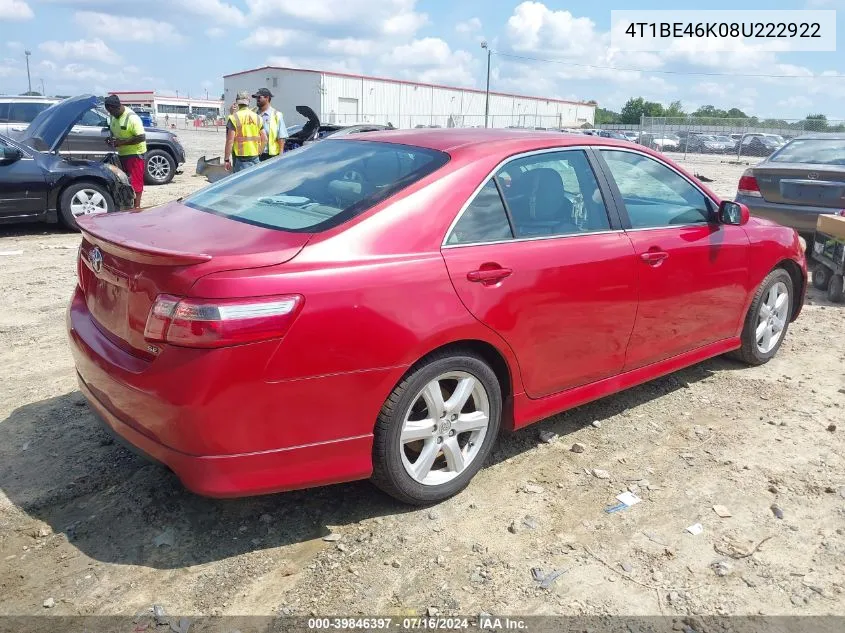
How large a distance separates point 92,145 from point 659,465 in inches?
531

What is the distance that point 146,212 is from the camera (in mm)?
3352

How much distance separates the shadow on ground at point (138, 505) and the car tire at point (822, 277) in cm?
507

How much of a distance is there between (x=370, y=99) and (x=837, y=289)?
5482 cm

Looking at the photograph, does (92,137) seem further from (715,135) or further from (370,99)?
(370,99)

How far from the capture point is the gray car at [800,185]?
797cm

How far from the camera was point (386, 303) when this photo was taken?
268 cm

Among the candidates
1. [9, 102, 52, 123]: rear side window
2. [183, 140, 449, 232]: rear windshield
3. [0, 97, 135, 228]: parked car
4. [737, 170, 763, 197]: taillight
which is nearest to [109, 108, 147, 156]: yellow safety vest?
[0, 97, 135, 228]: parked car

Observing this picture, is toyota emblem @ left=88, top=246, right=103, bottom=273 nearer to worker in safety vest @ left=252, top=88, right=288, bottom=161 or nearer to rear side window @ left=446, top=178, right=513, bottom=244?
rear side window @ left=446, top=178, right=513, bottom=244

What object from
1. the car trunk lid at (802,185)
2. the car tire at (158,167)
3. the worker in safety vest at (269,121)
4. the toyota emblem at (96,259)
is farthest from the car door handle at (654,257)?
the car tire at (158,167)

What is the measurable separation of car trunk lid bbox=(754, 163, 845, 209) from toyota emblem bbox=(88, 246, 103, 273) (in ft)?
25.4

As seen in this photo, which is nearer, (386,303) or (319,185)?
(386,303)

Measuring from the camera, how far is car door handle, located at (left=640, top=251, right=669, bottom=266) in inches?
146

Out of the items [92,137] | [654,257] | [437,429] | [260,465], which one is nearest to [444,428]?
[437,429]

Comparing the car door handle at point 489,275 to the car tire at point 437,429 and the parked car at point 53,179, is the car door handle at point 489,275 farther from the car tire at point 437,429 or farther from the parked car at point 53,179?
the parked car at point 53,179
